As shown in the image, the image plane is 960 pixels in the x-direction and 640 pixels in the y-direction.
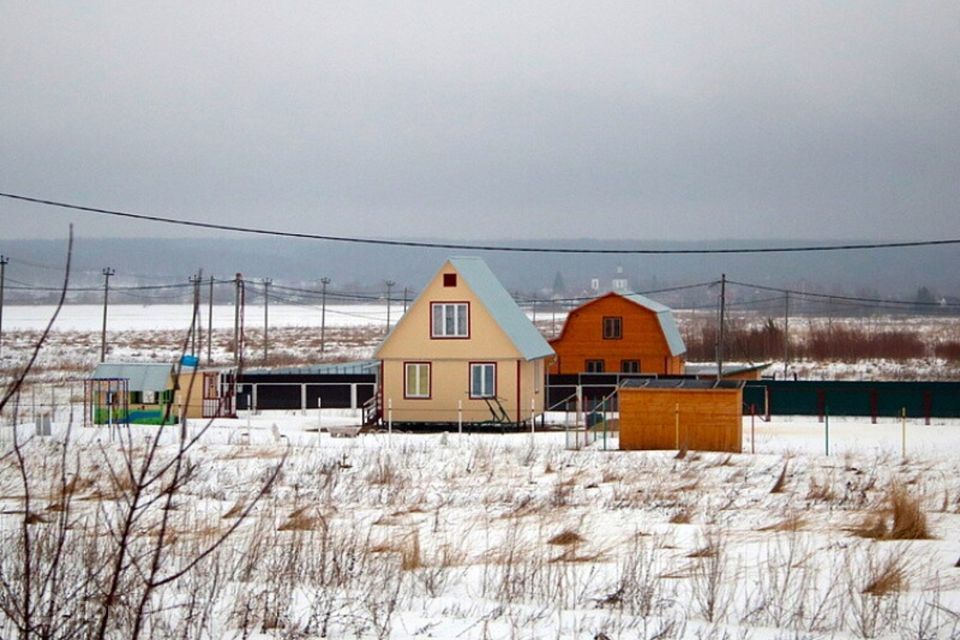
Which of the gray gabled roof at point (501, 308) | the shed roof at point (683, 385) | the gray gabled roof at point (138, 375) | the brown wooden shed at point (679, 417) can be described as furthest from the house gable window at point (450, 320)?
the brown wooden shed at point (679, 417)

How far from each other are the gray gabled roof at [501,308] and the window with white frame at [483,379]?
50.6 inches

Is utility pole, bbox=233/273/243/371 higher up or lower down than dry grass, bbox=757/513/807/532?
higher up

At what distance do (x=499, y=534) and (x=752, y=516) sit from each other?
3.77m

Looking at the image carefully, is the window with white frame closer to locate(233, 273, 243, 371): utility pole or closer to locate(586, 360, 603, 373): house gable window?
locate(233, 273, 243, 371): utility pole

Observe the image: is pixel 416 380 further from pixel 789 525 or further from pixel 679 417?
pixel 789 525

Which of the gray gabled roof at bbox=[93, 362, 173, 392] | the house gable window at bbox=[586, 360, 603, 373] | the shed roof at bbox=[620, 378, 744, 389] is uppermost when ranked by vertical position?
the house gable window at bbox=[586, 360, 603, 373]

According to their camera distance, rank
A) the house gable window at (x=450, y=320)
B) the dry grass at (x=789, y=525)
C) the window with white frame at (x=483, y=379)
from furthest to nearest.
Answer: the house gable window at (x=450, y=320) < the window with white frame at (x=483, y=379) < the dry grass at (x=789, y=525)

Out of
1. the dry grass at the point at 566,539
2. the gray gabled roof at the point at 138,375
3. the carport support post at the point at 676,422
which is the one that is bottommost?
the dry grass at the point at 566,539

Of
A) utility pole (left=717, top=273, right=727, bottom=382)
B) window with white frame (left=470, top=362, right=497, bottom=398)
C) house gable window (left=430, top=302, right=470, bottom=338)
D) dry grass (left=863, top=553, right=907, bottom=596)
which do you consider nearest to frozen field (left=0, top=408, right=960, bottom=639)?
dry grass (left=863, top=553, right=907, bottom=596)

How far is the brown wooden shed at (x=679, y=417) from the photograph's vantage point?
2686 centimetres

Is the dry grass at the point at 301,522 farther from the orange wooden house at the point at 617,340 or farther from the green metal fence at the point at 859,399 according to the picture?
the orange wooden house at the point at 617,340

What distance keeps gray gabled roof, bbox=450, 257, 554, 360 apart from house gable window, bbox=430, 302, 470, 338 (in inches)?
31.6

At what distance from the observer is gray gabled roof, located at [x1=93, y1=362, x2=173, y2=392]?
38906mm

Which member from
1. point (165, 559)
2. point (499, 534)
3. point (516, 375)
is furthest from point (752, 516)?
point (516, 375)
